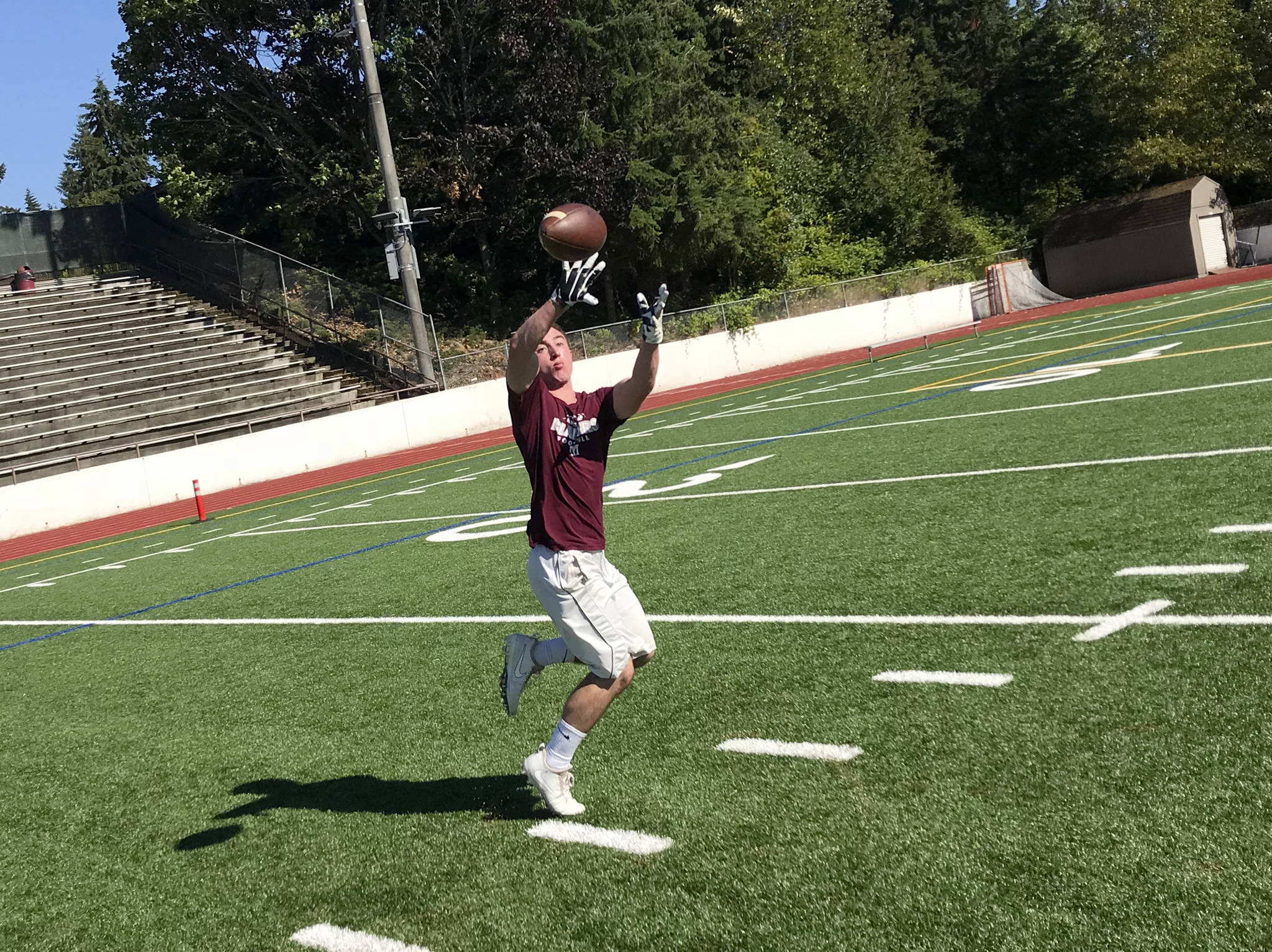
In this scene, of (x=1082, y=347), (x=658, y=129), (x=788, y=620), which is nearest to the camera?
(x=788, y=620)

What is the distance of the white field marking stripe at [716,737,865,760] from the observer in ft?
15.1

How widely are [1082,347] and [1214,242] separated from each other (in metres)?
28.1

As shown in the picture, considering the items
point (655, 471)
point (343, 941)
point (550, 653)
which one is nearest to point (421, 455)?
point (655, 471)

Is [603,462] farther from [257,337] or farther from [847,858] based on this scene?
[257,337]

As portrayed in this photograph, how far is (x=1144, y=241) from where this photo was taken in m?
44.1

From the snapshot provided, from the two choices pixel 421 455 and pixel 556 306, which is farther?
pixel 421 455

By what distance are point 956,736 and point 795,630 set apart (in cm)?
195

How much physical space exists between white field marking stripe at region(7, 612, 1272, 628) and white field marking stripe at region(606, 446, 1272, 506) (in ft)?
13.0

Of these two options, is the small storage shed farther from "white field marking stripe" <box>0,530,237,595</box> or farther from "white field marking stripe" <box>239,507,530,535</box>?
"white field marking stripe" <box>0,530,237,595</box>

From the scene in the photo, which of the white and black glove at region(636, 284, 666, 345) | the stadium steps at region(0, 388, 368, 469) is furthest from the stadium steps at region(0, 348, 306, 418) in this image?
A: the white and black glove at region(636, 284, 666, 345)

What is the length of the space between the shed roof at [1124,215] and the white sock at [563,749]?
4475cm

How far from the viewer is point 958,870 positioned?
11.5 ft

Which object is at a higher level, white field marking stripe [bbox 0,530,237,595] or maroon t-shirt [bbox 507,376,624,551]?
maroon t-shirt [bbox 507,376,624,551]

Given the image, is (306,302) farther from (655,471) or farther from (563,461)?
(563,461)
